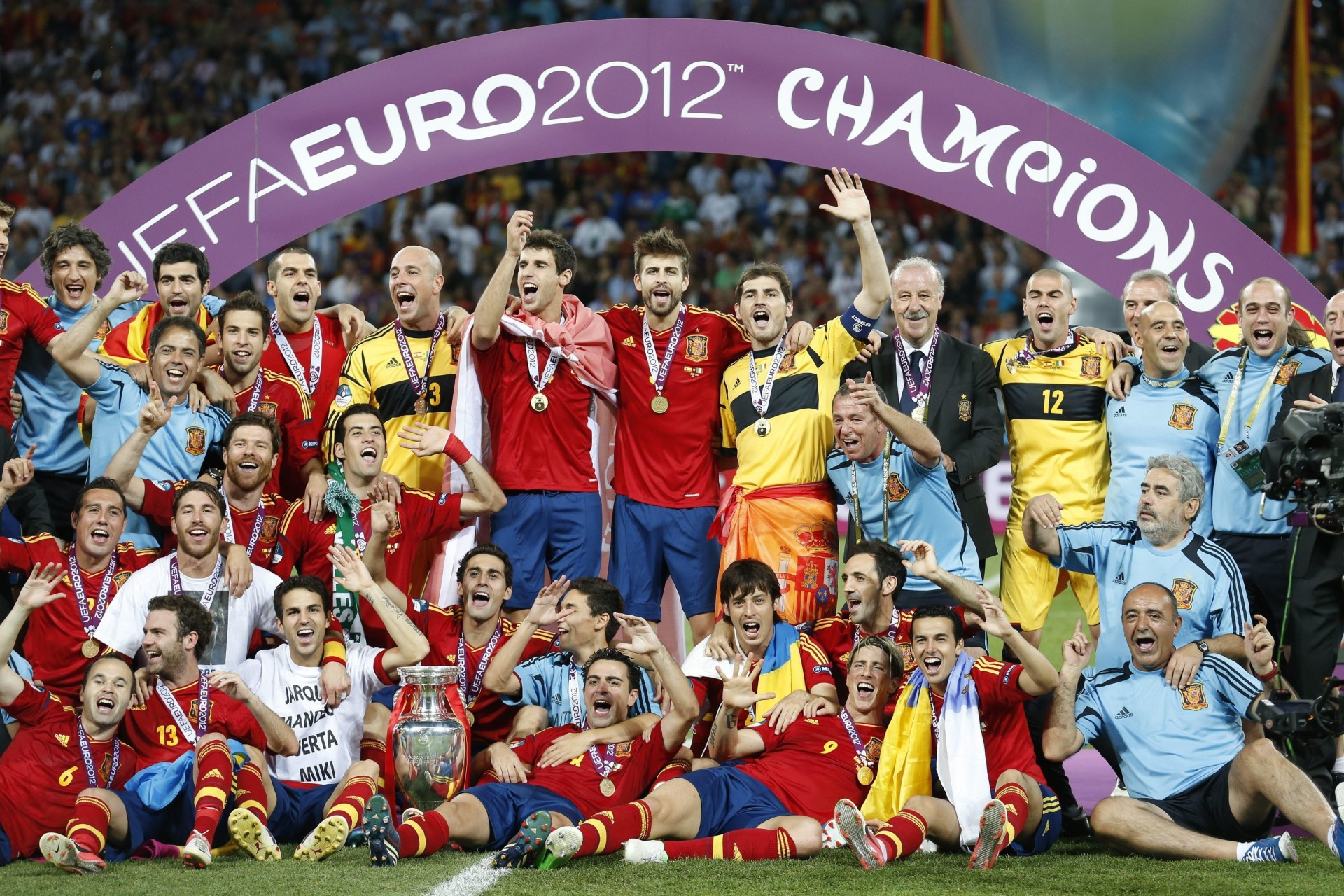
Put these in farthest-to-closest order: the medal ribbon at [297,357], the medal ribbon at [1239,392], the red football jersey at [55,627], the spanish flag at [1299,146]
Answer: the spanish flag at [1299,146]
the medal ribbon at [297,357]
the medal ribbon at [1239,392]
the red football jersey at [55,627]

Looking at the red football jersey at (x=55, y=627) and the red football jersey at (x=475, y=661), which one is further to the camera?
the red football jersey at (x=475, y=661)

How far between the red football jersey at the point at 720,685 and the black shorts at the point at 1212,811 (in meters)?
1.34

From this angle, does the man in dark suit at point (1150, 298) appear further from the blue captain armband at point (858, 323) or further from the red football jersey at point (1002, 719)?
the red football jersey at point (1002, 719)

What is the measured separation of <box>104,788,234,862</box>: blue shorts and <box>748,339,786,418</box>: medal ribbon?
9.06 ft

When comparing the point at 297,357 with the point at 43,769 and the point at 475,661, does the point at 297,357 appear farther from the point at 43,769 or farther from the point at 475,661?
the point at 43,769

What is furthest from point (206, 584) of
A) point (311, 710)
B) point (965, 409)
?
point (965, 409)

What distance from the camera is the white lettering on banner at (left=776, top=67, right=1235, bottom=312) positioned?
7.61 metres

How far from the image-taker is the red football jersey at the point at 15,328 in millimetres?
6961

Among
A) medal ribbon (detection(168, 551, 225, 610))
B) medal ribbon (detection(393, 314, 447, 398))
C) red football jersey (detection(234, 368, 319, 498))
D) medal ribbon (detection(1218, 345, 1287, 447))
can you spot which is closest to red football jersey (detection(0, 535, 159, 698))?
medal ribbon (detection(168, 551, 225, 610))

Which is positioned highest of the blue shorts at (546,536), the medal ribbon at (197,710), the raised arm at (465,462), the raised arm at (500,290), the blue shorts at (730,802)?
the raised arm at (500,290)

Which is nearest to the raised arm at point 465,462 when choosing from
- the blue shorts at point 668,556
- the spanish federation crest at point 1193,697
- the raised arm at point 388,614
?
the blue shorts at point 668,556

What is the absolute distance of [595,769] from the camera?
6.02 m

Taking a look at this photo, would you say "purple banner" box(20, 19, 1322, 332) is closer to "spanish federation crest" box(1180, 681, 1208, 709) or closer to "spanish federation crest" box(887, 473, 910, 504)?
"spanish federation crest" box(887, 473, 910, 504)

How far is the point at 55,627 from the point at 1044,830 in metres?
3.89
